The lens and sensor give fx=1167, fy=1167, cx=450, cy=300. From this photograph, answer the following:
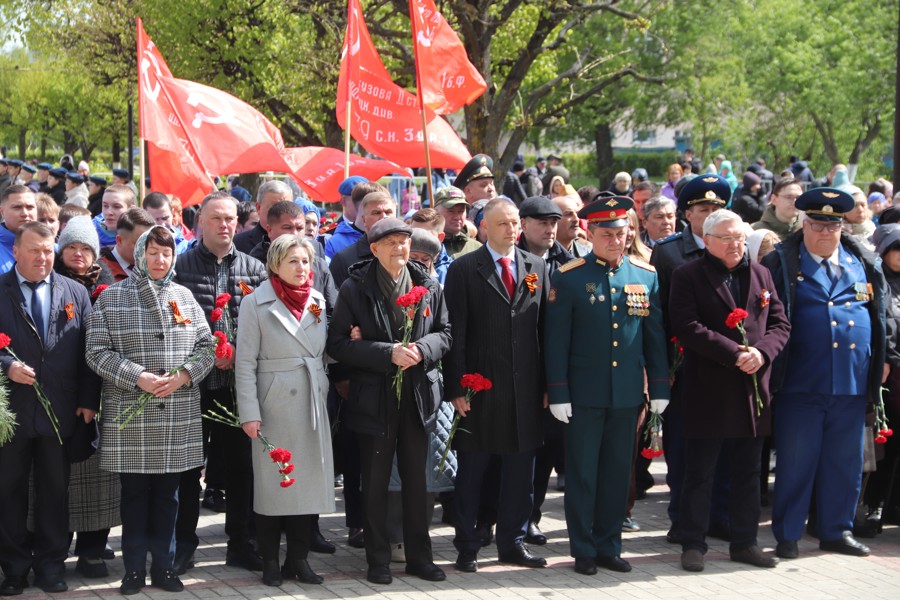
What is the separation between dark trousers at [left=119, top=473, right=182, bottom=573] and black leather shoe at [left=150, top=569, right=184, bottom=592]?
0.03m

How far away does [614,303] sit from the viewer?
6828 mm

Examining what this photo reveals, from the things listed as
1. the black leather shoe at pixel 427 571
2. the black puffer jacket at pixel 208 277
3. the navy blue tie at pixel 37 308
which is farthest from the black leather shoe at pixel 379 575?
the navy blue tie at pixel 37 308

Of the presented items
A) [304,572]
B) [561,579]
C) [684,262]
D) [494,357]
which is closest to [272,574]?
[304,572]

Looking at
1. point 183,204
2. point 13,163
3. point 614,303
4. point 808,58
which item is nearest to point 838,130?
point 808,58

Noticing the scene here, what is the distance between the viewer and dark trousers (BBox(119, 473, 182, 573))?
6.35 metres

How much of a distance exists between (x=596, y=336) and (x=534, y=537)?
152 centimetres

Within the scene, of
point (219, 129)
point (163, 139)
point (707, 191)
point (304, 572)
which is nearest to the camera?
point (304, 572)

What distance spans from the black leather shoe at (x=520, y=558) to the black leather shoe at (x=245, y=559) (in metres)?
1.45

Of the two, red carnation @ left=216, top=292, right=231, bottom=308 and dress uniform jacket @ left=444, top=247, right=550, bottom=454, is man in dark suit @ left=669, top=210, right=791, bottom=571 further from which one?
red carnation @ left=216, top=292, right=231, bottom=308

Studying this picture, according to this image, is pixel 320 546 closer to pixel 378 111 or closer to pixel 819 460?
pixel 819 460

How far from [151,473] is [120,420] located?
337mm

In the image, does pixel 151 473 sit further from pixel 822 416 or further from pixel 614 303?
pixel 822 416

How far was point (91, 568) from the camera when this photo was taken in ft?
21.7

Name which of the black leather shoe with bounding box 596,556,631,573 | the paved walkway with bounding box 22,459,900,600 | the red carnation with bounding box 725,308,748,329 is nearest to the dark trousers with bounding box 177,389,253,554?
the paved walkway with bounding box 22,459,900,600
